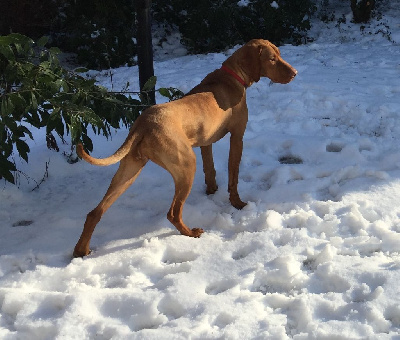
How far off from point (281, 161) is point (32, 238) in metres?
2.04

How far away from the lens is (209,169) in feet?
11.7

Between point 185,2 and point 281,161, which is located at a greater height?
point 185,2

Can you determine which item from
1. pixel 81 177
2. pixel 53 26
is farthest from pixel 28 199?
pixel 53 26

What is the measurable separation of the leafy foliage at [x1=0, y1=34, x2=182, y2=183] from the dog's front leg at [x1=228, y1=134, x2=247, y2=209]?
0.62m

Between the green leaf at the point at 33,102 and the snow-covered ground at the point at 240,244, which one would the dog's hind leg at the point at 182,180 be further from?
the green leaf at the point at 33,102

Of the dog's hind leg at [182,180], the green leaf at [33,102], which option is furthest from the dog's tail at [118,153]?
the green leaf at [33,102]

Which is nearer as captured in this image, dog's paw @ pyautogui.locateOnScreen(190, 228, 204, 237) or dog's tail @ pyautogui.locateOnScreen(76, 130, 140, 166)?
dog's tail @ pyautogui.locateOnScreen(76, 130, 140, 166)

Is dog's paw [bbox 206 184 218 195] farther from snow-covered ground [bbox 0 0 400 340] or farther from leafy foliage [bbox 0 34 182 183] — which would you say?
leafy foliage [bbox 0 34 182 183]

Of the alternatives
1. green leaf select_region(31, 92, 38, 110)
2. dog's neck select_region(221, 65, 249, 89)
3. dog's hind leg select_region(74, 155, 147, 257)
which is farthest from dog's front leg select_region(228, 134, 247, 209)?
green leaf select_region(31, 92, 38, 110)

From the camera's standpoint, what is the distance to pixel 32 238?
304 centimetres

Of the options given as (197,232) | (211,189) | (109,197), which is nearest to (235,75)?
(211,189)

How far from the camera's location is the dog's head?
3.26m

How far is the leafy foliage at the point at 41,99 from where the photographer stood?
9.05 ft

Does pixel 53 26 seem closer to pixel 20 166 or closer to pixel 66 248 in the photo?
pixel 20 166
